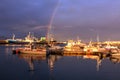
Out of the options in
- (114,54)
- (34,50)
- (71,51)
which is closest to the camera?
(114,54)

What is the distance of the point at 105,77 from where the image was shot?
37.2 meters

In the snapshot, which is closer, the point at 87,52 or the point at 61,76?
the point at 61,76

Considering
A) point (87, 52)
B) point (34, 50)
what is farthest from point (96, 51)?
point (34, 50)

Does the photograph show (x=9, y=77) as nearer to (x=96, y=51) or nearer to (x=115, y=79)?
(x=115, y=79)

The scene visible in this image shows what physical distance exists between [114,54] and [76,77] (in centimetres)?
3171

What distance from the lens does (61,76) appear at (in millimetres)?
37531

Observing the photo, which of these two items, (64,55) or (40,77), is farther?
(64,55)

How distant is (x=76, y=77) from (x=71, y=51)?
43423 mm

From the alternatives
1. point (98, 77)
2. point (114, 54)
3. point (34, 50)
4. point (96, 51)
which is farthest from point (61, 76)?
point (96, 51)

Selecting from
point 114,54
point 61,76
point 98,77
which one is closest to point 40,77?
point 61,76

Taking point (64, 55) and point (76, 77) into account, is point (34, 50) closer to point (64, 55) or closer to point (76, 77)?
point (64, 55)

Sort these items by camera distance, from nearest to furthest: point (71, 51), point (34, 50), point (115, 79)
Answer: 1. point (115, 79)
2. point (34, 50)
3. point (71, 51)

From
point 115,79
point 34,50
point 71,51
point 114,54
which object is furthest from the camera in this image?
point 71,51

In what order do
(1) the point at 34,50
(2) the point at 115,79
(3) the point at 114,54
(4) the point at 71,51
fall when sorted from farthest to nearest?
1. (4) the point at 71,51
2. (1) the point at 34,50
3. (3) the point at 114,54
4. (2) the point at 115,79
